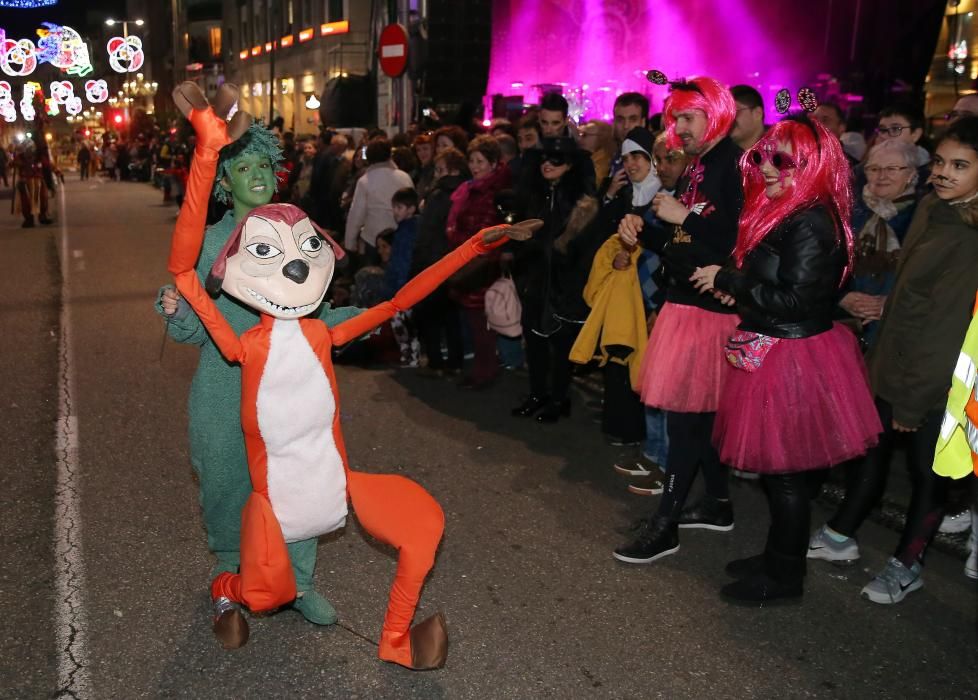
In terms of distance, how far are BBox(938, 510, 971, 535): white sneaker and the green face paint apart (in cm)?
359

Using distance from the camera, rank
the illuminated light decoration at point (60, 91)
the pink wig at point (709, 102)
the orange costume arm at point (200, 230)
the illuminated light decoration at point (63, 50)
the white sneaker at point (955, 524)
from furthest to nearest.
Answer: the illuminated light decoration at point (60, 91), the illuminated light decoration at point (63, 50), the white sneaker at point (955, 524), the pink wig at point (709, 102), the orange costume arm at point (200, 230)

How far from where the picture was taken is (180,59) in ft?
229

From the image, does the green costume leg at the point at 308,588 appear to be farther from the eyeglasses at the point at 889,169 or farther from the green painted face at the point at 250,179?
the eyeglasses at the point at 889,169

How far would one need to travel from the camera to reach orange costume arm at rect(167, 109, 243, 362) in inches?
107

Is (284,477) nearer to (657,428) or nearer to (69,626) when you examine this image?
(69,626)

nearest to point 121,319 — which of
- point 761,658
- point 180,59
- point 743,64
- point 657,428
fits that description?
point 657,428

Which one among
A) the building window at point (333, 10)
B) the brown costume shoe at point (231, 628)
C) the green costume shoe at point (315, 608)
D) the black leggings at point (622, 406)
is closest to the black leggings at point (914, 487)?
the black leggings at point (622, 406)

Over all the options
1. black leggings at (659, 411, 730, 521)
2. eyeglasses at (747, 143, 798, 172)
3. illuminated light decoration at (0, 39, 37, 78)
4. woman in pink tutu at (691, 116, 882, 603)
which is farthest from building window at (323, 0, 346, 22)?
woman in pink tutu at (691, 116, 882, 603)

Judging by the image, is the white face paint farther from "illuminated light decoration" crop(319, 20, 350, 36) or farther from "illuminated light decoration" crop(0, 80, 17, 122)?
"illuminated light decoration" crop(0, 80, 17, 122)

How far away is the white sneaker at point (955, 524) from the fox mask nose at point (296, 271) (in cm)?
344

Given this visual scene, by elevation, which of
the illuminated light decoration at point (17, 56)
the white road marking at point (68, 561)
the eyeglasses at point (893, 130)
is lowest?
the white road marking at point (68, 561)

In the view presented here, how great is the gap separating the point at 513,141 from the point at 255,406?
5598mm

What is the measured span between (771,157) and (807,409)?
3.21ft

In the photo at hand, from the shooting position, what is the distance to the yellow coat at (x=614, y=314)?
17.8 feet
